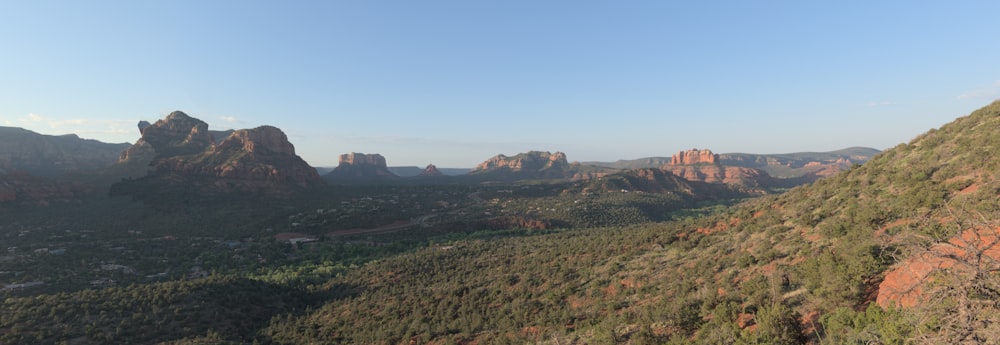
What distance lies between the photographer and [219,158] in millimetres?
121938

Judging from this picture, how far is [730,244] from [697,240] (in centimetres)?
399

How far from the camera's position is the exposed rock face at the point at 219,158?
370 feet

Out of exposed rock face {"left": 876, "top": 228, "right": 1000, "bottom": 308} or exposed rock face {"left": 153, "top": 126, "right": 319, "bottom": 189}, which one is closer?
exposed rock face {"left": 876, "top": 228, "right": 1000, "bottom": 308}

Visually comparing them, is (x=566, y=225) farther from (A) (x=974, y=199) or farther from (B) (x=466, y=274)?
(A) (x=974, y=199)

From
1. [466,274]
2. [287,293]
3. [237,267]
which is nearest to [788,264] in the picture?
[466,274]

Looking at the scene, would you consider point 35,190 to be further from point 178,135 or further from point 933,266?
point 933,266

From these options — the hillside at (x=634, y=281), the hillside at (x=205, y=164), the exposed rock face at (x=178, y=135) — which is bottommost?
the hillside at (x=634, y=281)

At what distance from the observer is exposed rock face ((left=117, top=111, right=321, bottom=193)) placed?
370 ft

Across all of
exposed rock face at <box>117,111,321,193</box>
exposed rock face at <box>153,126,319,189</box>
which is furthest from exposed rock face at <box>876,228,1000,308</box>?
exposed rock face at <box>153,126,319,189</box>

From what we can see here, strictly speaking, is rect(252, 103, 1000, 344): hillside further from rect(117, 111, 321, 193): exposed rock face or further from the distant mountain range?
the distant mountain range

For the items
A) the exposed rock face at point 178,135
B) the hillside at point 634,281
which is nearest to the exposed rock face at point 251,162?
the exposed rock face at point 178,135

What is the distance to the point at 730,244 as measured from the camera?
24.3 metres

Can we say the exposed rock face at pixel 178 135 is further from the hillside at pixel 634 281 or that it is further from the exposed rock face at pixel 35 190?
the hillside at pixel 634 281

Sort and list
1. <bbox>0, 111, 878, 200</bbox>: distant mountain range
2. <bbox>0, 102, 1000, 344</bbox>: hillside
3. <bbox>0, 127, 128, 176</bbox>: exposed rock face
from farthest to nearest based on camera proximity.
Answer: <bbox>0, 127, 128, 176</bbox>: exposed rock face → <bbox>0, 111, 878, 200</bbox>: distant mountain range → <bbox>0, 102, 1000, 344</bbox>: hillside
